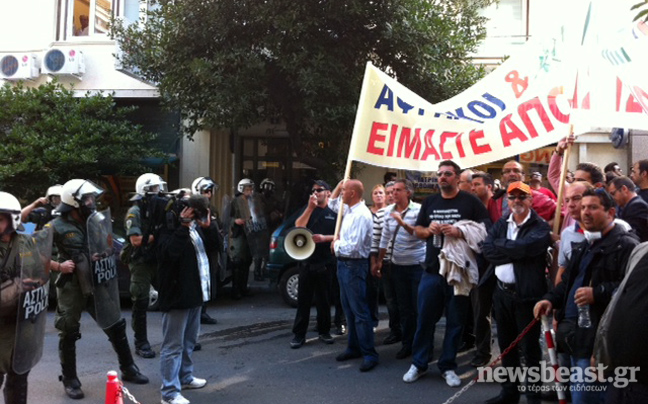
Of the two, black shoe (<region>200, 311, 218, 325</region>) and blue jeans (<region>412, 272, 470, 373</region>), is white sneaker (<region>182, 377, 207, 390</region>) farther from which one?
black shoe (<region>200, 311, 218, 325</region>)

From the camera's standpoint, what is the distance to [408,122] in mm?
7195

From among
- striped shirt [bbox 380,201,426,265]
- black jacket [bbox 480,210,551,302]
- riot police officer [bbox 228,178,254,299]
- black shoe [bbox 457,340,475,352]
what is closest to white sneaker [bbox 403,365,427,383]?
striped shirt [bbox 380,201,426,265]

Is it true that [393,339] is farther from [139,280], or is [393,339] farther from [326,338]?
[139,280]

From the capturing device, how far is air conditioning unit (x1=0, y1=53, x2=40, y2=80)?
50.4 ft

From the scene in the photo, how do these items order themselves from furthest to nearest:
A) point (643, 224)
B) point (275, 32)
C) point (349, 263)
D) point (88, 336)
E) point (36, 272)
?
point (275, 32)
point (88, 336)
point (349, 263)
point (643, 224)
point (36, 272)

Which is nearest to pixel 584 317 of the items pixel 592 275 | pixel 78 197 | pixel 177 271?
pixel 592 275

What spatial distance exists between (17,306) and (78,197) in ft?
5.69

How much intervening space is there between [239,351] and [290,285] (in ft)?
8.81

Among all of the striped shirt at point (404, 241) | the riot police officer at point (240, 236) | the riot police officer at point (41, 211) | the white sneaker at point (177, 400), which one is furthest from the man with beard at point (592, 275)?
the riot police officer at point (240, 236)

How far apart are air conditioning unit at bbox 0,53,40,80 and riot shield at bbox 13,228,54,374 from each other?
12.0m

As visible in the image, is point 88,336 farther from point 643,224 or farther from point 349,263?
point 643,224

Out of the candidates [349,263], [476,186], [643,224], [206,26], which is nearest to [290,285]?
[349,263]

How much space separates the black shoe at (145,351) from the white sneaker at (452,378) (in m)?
3.32

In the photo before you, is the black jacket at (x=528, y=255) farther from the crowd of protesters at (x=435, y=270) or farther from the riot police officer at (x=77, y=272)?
the riot police officer at (x=77, y=272)
